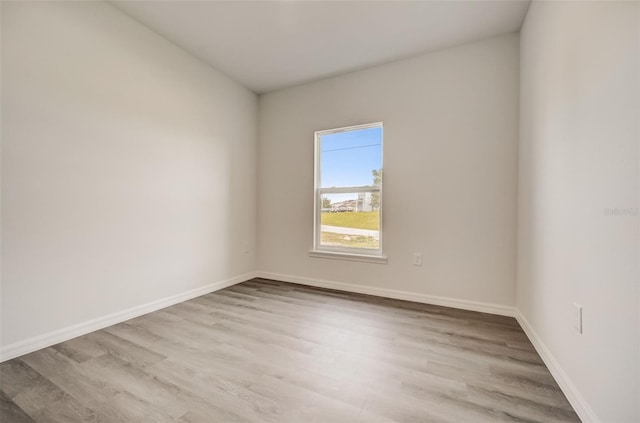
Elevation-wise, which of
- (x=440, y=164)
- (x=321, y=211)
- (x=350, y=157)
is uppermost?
(x=350, y=157)

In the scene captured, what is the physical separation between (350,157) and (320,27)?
136cm

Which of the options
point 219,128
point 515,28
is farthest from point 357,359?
point 515,28

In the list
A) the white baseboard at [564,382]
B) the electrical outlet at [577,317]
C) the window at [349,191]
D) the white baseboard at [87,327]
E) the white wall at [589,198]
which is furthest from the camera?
the window at [349,191]

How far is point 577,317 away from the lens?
4.14 feet

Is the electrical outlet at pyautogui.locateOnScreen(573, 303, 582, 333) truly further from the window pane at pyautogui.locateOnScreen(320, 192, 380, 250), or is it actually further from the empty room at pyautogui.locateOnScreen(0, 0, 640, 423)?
the window pane at pyautogui.locateOnScreen(320, 192, 380, 250)

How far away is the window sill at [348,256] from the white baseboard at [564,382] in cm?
135

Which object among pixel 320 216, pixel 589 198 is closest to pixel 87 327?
pixel 320 216

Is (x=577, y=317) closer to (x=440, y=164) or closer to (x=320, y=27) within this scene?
(x=440, y=164)

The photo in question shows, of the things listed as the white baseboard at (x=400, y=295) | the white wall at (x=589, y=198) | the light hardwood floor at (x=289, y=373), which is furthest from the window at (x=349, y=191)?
the white wall at (x=589, y=198)

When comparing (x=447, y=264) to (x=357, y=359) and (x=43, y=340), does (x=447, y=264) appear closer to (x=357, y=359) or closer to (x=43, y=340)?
(x=357, y=359)

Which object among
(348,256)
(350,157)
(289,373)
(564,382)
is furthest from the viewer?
(350,157)

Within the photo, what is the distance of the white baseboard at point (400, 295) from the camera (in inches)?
95.3

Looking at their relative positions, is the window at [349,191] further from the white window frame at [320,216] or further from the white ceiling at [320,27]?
the white ceiling at [320,27]

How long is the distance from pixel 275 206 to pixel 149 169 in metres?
1.55
